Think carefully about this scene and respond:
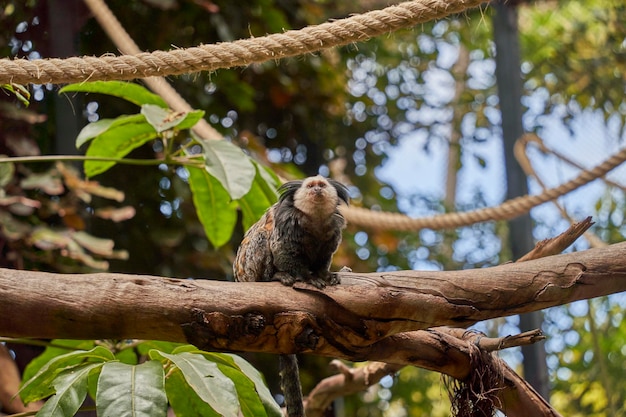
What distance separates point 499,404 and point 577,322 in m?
2.61

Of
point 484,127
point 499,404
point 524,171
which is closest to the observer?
point 499,404

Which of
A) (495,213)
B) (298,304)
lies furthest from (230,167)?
(495,213)

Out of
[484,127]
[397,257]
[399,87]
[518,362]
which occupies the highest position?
[399,87]

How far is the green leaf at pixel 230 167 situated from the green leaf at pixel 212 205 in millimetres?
142

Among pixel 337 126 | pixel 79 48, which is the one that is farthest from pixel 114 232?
pixel 337 126

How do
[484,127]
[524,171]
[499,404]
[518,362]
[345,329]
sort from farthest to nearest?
[484,127], [518,362], [524,171], [499,404], [345,329]

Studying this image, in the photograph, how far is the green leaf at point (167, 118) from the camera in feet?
6.89

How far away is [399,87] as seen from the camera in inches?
191

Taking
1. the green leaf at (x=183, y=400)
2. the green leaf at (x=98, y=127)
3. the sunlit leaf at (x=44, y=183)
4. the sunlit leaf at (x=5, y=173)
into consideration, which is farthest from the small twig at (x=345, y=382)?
the sunlit leaf at (x=5, y=173)

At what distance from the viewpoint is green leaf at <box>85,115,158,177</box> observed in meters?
2.39

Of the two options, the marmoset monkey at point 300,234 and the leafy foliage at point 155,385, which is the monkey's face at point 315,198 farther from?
the leafy foliage at point 155,385

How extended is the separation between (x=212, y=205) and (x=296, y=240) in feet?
1.36

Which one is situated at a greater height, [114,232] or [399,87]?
[399,87]

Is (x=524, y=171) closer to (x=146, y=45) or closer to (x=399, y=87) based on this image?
(x=399, y=87)
